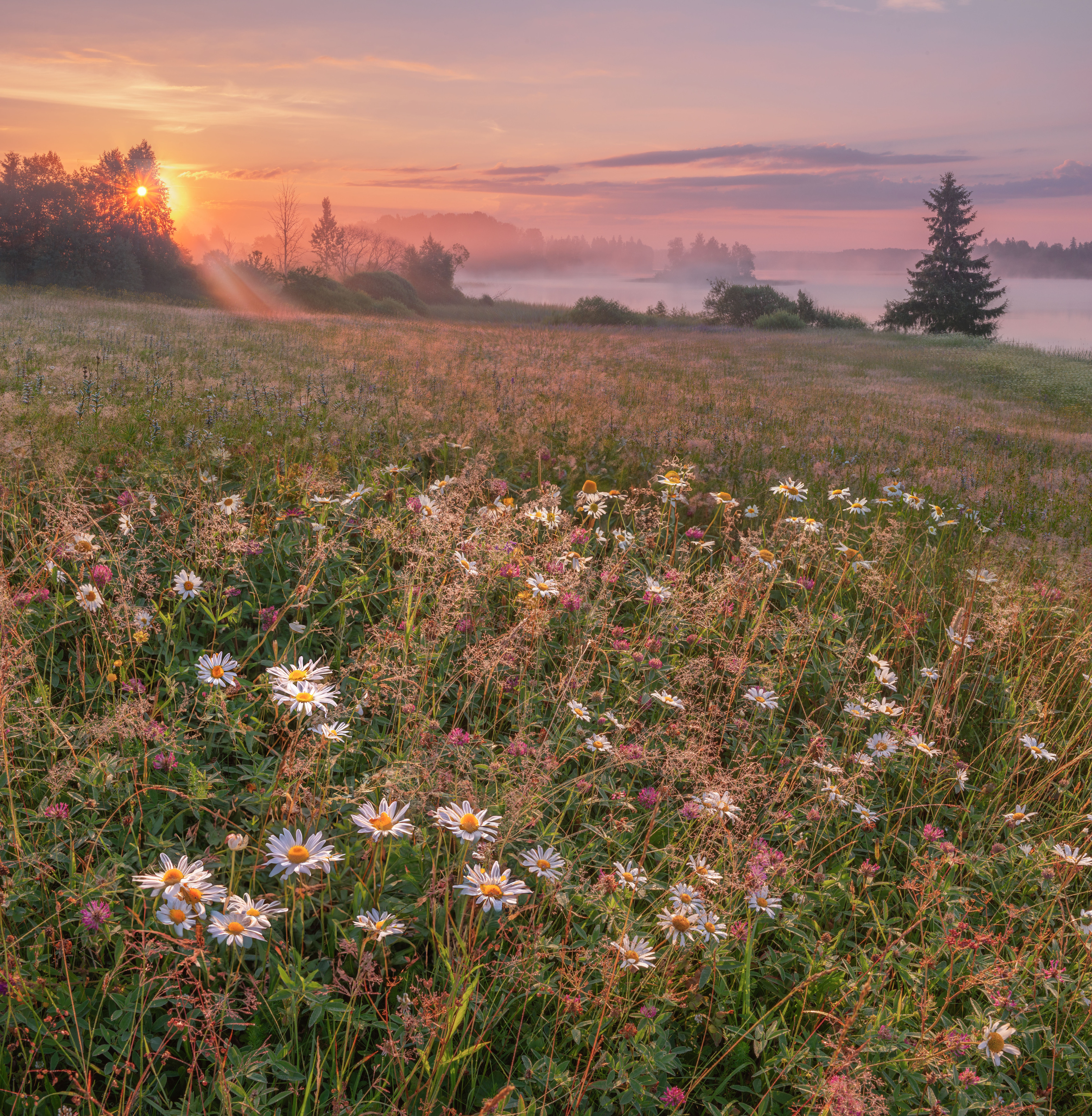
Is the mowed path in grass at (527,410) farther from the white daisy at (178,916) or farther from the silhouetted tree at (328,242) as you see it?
the silhouetted tree at (328,242)

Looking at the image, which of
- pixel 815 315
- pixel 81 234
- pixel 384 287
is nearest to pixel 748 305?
pixel 815 315

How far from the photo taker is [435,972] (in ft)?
7.06

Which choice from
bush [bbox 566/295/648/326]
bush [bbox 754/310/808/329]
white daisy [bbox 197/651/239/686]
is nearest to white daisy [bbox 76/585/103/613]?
white daisy [bbox 197/651/239/686]

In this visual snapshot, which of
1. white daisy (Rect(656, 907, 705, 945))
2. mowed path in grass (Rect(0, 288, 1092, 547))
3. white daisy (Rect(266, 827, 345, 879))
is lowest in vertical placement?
white daisy (Rect(656, 907, 705, 945))

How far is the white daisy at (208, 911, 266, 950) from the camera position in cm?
173

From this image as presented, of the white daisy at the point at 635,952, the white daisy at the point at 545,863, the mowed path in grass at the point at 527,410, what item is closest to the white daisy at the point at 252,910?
the white daisy at the point at 545,863

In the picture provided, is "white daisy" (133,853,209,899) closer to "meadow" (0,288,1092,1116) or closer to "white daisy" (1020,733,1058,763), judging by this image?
"meadow" (0,288,1092,1116)

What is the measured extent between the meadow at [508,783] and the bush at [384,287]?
138ft

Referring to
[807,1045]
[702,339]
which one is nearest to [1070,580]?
[807,1045]

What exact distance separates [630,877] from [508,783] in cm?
49

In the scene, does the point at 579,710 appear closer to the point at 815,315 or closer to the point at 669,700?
the point at 669,700

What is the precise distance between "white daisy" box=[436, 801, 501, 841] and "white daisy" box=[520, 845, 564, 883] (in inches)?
8.0

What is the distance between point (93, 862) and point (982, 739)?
445cm

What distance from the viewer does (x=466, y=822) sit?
6.84ft
